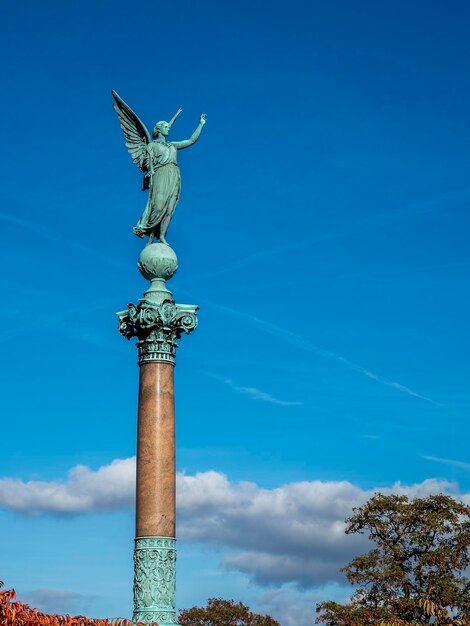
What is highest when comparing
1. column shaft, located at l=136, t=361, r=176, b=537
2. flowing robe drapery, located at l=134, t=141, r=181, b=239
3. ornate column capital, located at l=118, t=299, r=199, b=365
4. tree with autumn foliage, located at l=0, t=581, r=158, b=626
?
flowing robe drapery, located at l=134, t=141, r=181, b=239

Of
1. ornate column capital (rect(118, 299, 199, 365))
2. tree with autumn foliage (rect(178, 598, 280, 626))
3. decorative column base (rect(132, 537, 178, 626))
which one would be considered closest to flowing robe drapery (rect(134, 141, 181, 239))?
ornate column capital (rect(118, 299, 199, 365))

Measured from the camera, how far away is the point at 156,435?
76.1 ft

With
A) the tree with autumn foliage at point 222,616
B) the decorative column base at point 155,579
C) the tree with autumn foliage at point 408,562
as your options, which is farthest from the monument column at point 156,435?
the tree with autumn foliage at point 222,616

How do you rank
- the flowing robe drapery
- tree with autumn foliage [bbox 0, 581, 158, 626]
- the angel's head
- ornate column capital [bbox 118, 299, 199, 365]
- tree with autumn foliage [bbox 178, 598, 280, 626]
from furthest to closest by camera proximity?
tree with autumn foliage [bbox 178, 598, 280, 626], the angel's head, the flowing robe drapery, ornate column capital [bbox 118, 299, 199, 365], tree with autumn foliage [bbox 0, 581, 158, 626]

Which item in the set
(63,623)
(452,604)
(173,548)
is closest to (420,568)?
(452,604)

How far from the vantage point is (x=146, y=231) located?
25.8 meters

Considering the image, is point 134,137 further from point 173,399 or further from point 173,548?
point 173,548

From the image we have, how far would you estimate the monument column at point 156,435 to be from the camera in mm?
22391

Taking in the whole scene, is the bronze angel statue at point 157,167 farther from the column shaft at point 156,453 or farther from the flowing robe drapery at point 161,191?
the column shaft at point 156,453

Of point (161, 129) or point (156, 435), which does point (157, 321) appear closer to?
point (156, 435)

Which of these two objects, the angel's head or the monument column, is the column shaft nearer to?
the monument column

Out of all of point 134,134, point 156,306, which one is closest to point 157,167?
point 134,134

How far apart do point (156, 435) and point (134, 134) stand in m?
8.40

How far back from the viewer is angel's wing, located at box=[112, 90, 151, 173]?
1052 inches
